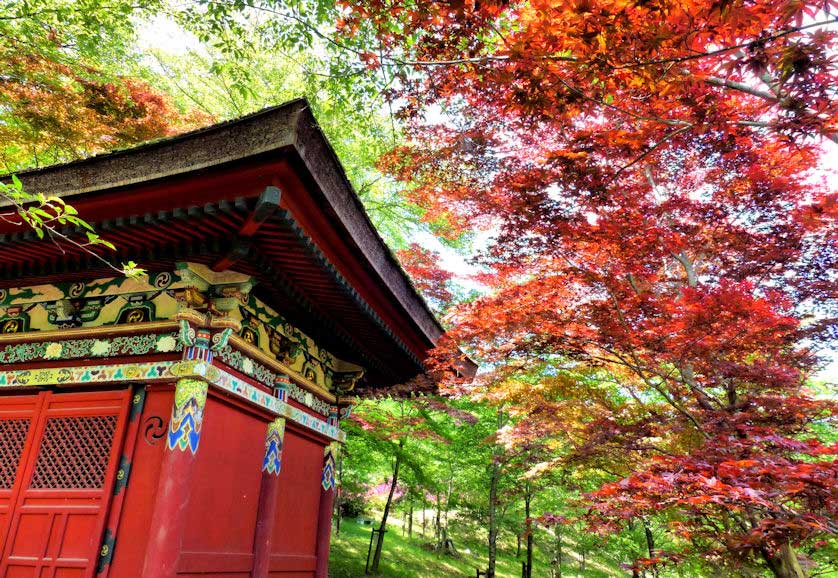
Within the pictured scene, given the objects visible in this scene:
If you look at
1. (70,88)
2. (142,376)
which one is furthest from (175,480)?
(70,88)

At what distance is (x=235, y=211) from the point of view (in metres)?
3.13

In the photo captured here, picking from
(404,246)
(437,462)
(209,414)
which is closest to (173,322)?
(209,414)

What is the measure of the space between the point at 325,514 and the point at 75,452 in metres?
2.75

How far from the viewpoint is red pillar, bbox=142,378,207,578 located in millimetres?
3471

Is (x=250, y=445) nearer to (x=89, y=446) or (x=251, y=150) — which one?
(x=89, y=446)

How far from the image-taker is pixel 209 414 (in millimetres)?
4148

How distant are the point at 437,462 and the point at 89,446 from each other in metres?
12.4

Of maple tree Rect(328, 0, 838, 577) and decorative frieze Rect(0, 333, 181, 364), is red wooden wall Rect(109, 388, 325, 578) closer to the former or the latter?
decorative frieze Rect(0, 333, 181, 364)

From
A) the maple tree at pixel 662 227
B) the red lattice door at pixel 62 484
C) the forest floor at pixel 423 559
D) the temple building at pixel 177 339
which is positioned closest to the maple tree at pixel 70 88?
the temple building at pixel 177 339

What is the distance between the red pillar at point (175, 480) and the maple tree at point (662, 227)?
9.66 feet

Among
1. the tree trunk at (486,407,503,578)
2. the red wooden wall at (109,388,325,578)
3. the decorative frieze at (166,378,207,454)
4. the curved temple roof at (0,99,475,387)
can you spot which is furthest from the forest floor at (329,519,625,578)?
the curved temple roof at (0,99,475,387)

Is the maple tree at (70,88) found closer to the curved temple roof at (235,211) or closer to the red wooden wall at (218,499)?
the curved temple roof at (235,211)

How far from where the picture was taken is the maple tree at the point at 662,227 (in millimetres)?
3129

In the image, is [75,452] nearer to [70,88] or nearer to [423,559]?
[70,88]
